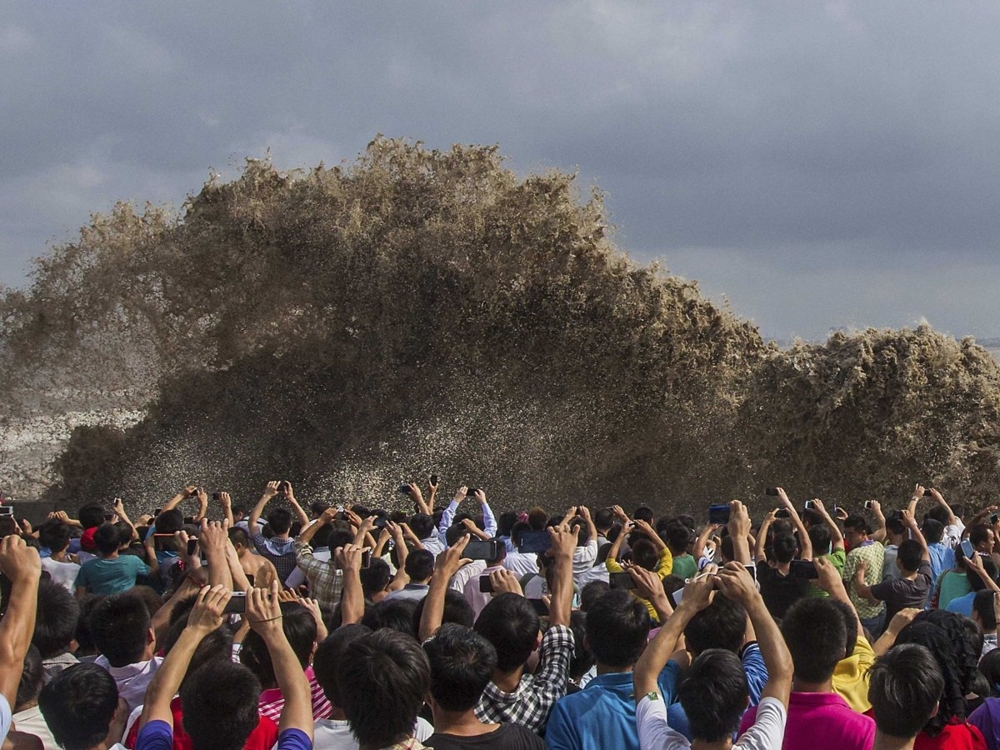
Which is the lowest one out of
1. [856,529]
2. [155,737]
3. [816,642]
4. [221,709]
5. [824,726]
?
[155,737]

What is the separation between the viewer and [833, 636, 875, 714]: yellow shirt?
4.02 metres

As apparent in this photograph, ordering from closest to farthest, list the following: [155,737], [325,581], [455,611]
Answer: [155,737]
[455,611]
[325,581]

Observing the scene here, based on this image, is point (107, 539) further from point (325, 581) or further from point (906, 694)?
point (906, 694)

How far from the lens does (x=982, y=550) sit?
22.1 feet

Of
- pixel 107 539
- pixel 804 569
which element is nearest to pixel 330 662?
pixel 804 569

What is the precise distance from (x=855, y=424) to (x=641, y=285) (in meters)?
3.50

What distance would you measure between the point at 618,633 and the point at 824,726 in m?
0.73

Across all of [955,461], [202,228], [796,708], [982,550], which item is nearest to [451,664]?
[796,708]

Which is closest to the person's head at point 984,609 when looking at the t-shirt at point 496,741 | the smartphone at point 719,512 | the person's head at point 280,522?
the smartphone at point 719,512

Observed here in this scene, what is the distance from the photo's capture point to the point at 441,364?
1603 centimetres

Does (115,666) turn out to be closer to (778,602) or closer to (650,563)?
(650,563)

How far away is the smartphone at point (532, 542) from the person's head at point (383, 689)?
4.95 meters

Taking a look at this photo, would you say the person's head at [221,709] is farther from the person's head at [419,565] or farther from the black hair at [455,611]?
the person's head at [419,565]

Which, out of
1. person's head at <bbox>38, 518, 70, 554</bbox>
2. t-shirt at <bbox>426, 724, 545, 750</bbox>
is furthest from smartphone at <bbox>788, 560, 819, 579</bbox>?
person's head at <bbox>38, 518, 70, 554</bbox>
